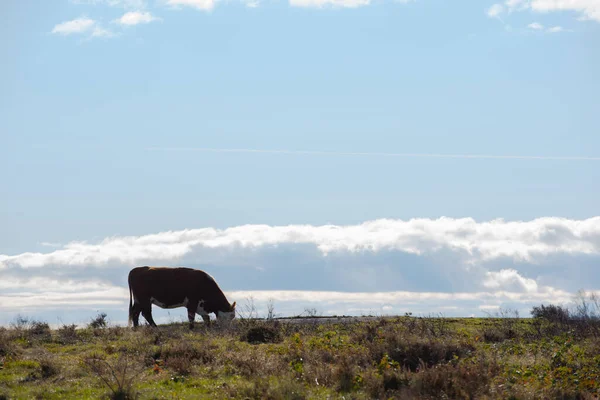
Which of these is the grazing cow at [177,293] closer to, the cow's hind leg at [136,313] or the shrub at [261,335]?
the cow's hind leg at [136,313]

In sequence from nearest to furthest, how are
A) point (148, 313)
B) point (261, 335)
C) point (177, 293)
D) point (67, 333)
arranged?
point (261, 335)
point (67, 333)
point (177, 293)
point (148, 313)

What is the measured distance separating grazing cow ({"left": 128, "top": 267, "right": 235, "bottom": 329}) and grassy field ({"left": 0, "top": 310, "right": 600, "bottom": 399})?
6.29 meters

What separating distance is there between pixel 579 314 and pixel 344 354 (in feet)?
53.7

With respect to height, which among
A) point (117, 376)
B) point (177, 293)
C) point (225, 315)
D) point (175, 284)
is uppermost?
point (175, 284)

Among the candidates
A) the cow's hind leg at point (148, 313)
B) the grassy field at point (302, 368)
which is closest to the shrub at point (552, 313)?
the grassy field at point (302, 368)

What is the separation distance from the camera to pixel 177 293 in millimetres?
30562

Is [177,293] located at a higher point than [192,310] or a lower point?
higher

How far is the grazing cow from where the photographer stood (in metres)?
30.3

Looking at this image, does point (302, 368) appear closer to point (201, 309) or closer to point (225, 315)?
point (225, 315)

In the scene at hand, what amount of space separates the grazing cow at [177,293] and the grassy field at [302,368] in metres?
6.29

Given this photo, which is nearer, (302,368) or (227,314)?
(302,368)

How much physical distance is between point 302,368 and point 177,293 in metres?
14.8

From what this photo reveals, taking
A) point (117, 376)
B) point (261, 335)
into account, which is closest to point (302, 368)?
point (117, 376)

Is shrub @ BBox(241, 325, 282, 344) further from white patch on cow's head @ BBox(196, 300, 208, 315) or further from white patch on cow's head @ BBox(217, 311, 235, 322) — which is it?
white patch on cow's head @ BBox(196, 300, 208, 315)
